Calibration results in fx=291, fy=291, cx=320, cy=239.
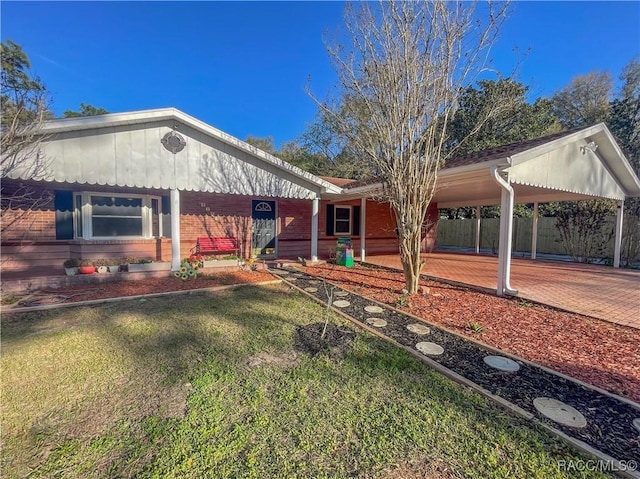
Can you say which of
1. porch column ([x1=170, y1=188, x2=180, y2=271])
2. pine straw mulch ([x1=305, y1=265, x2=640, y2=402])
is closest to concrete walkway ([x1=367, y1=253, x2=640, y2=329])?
pine straw mulch ([x1=305, y1=265, x2=640, y2=402])

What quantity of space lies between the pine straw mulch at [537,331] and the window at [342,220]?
632cm

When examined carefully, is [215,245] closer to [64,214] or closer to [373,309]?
[64,214]

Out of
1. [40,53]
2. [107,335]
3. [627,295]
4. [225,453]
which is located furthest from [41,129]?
[627,295]

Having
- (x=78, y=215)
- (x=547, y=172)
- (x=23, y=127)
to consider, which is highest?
(x=23, y=127)

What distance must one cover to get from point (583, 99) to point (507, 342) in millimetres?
28398

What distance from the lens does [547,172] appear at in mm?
7543

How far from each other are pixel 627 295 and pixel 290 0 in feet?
39.7

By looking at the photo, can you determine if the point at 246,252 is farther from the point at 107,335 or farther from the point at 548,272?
the point at 548,272

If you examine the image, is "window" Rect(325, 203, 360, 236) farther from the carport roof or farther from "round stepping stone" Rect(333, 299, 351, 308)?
"round stepping stone" Rect(333, 299, 351, 308)

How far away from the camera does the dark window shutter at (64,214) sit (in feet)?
26.8

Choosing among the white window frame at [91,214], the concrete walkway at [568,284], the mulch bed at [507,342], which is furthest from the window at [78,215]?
the concrete walkway at [568,284]

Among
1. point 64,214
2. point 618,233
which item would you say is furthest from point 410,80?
point 618,233

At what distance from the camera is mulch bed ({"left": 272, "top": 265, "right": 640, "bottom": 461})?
2.44 meters

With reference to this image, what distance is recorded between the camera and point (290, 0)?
9.21m
